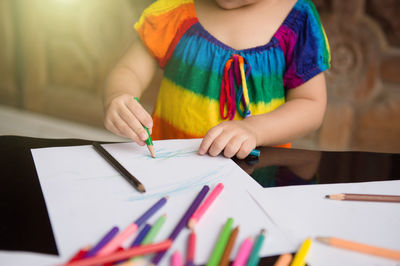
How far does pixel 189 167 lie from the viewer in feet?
1.26

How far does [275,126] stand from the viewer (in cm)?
53

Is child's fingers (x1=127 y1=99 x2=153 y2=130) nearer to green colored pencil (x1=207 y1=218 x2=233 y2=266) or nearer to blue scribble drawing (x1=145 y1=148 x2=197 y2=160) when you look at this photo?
blue scribble drawing (x1=145 y1=148 x2=197 y2=160)

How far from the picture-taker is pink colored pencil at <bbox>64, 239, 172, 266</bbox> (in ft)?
0.69

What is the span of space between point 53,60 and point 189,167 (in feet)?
4.45

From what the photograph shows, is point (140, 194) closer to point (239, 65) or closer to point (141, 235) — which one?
point (141, 235)

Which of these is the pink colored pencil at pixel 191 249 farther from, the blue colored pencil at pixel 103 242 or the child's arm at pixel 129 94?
the child's arm at pixel 129 94

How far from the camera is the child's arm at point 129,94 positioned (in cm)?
44

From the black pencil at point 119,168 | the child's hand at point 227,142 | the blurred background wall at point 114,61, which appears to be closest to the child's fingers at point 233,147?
the child's hand at point 227,142

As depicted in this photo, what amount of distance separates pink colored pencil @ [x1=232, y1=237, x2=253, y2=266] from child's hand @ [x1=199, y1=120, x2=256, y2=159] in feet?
0.55

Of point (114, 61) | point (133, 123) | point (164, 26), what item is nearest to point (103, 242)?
point (133, 123)

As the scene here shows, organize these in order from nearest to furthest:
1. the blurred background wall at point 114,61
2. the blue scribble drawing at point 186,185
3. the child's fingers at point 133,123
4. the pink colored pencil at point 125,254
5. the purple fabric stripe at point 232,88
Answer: the pink colored pencil at point 125,254 < the blue scribble drawing at point 186,185 < the child's fingers at point 133,123 < the purple fabric stripe at point 232,88 < the blurred background wall at point 114,61

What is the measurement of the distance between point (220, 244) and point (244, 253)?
2cm

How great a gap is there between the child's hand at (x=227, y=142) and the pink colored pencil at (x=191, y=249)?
0.55ft

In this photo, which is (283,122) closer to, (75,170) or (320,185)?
(320,185)
